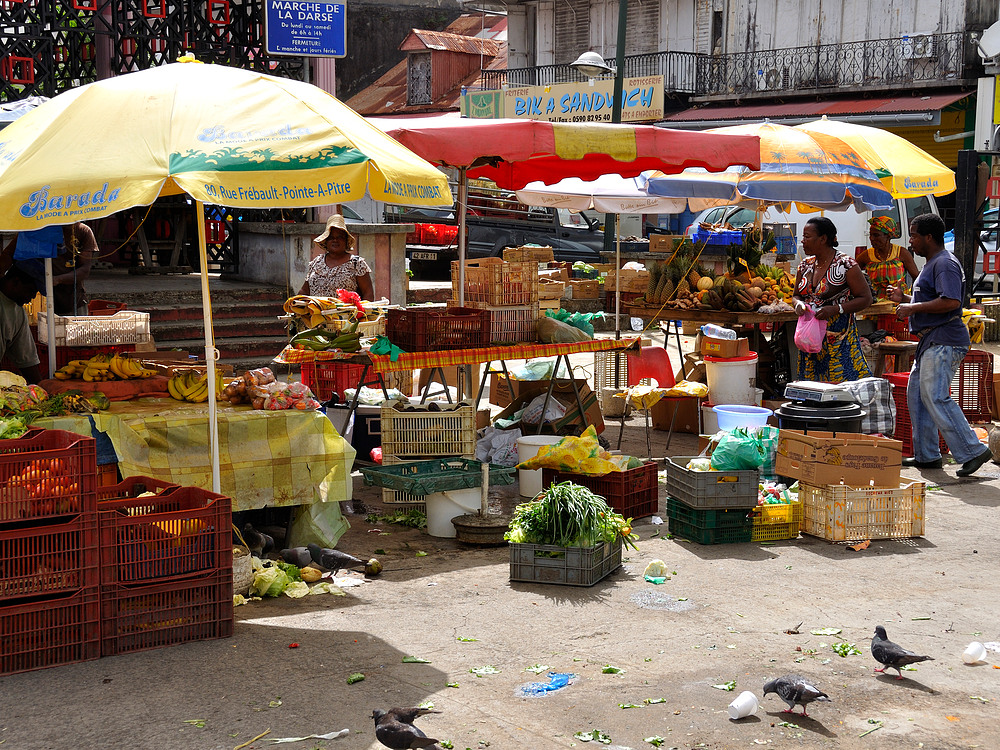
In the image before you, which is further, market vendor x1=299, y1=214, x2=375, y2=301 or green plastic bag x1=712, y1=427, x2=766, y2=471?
market vendor x1=299, y1=214, x2=375, y2=301

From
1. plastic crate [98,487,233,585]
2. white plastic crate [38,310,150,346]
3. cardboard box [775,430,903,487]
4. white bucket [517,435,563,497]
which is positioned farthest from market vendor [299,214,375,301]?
plastic crate [98,487,233,585]

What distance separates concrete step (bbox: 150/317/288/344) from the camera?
41.1 ft

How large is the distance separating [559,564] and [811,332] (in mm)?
4322

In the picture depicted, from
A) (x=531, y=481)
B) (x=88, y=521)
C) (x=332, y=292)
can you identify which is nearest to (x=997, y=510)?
(x=531, y=481)

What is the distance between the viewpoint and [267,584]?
5.86 metres

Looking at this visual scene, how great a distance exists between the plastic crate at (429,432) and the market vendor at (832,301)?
3.40 meters

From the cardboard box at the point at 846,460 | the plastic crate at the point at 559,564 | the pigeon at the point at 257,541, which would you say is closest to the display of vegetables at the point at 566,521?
the plastic crate at the point at 559,564

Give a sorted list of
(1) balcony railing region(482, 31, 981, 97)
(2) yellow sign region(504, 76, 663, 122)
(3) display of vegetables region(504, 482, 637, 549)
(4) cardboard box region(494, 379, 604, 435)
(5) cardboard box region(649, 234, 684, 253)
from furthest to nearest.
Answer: (2) yellow sign region(504, 76, 663, 122) → (1) balcony railing region(482, 31, 981, 97) → (5) cardboard box region(649, 234, 684, 253) → (4) cardboard box region(494, 379, 604, 435) → (3) display of vegetables region(504, 482, 637, 549)

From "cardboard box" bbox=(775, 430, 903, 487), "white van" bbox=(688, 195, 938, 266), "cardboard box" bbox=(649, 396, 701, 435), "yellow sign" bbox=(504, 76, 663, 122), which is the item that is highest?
"yellow sign" bbox=(504, 76, 663, 122)

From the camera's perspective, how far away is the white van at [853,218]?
16328 millimetres

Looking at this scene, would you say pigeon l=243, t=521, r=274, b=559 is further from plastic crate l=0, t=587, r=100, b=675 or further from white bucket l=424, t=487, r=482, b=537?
plastic crate l=0, t=587, r=100, b=675

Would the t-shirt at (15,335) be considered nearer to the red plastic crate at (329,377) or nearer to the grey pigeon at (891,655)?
the red plastic crate at (329,377)

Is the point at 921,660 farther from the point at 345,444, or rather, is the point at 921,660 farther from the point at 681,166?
the point at 681,166

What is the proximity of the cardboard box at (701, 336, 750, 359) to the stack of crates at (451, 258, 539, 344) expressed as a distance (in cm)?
221
